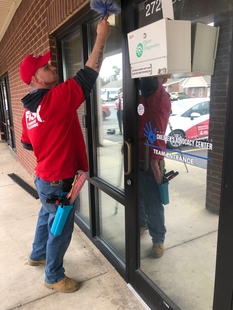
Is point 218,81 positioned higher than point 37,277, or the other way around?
point 218,81

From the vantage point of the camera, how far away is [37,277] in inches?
94.7

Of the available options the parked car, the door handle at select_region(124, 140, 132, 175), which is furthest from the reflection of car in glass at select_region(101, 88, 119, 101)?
the parked car

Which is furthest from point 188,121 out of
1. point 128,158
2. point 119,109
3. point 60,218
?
point 60,218

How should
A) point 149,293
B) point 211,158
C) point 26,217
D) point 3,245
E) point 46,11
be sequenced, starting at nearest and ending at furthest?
point 211,158 → point 149,293 → point 3,245 → point 46,11 → point 26,217

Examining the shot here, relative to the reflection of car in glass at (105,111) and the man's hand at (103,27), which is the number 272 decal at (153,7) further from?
the reflection of car in glass at (105,111)

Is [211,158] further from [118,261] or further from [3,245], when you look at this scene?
[3,245]

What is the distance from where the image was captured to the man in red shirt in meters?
1.84

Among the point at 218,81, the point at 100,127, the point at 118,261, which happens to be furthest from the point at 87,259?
the point at 218,81

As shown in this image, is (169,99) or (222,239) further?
(169,99)

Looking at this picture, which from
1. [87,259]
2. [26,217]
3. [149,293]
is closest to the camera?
[149,293]

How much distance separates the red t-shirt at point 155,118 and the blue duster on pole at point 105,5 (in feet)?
2.01

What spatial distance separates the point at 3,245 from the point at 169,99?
240 centimetres

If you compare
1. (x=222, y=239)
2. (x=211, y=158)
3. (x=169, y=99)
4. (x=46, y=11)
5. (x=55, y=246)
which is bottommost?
(x=55, y=246)

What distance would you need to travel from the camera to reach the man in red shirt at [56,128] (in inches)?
72.5
